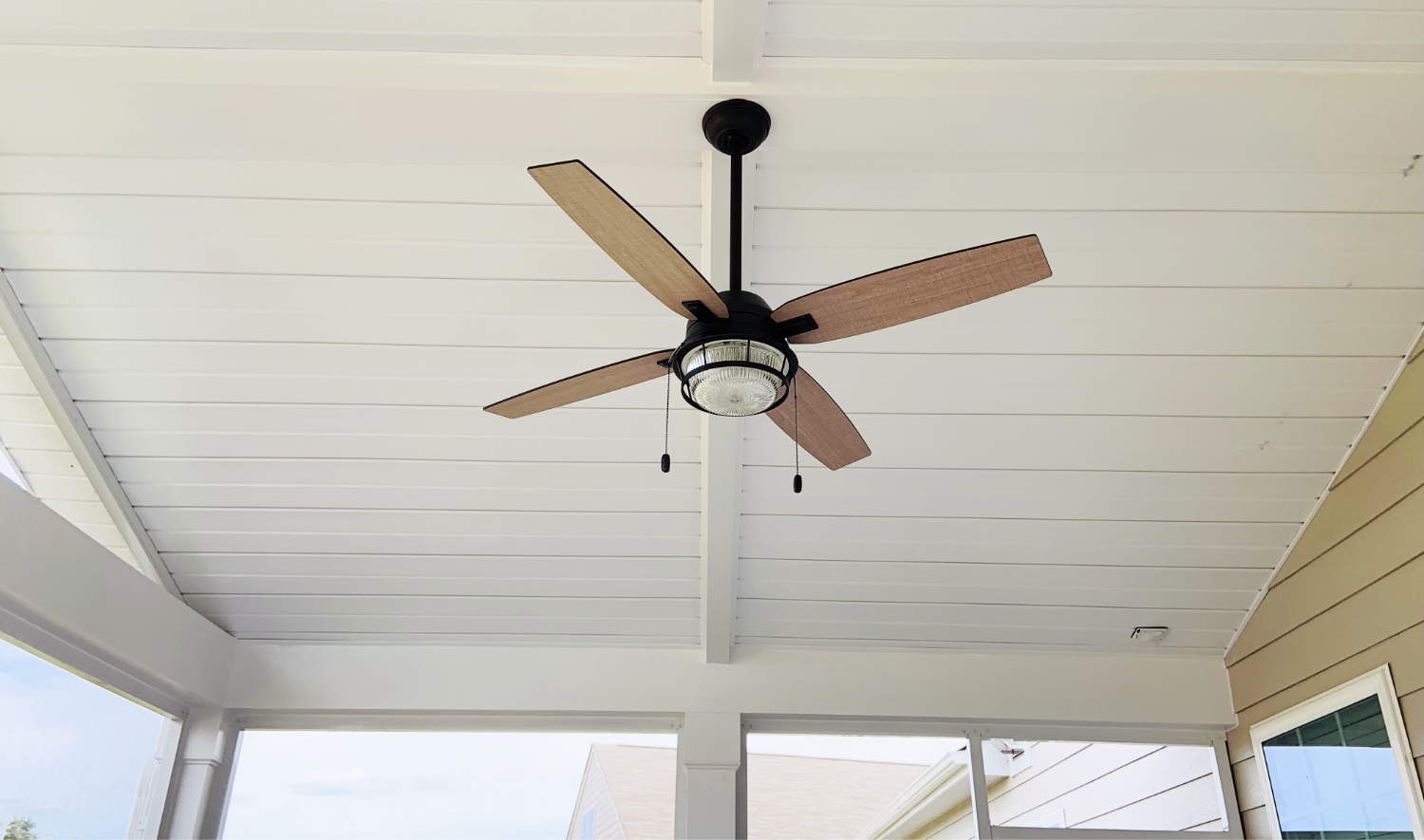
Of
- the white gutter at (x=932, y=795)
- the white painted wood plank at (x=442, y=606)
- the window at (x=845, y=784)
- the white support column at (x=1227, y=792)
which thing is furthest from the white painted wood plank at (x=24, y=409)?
the white support column at (x=1227, y=792)

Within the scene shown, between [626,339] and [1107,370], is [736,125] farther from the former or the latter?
[1107,370]

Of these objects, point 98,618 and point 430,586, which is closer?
point 98,618

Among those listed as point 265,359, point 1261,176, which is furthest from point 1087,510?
point 265,359

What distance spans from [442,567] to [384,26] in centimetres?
223

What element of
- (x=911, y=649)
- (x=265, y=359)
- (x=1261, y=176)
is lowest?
(x=911, y=649)

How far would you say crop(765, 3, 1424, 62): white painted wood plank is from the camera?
7.43 feet

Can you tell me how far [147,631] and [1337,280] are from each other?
416cm

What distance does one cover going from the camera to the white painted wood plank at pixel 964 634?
412 cm

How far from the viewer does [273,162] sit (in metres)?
2.76

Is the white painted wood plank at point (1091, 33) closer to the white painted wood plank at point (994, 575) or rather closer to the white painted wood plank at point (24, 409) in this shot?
the white painted wood plank at point (994, 575)

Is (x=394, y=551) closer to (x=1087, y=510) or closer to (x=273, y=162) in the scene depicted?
(x=273, y=162)

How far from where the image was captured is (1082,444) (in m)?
3.41

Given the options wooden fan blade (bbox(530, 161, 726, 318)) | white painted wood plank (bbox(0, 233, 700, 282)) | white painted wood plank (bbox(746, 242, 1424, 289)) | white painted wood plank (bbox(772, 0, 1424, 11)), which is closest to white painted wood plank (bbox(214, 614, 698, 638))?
white painted wood plank (bbox(0, 233, 700, 282))

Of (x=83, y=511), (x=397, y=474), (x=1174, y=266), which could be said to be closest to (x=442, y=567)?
(x=397, y=474)
